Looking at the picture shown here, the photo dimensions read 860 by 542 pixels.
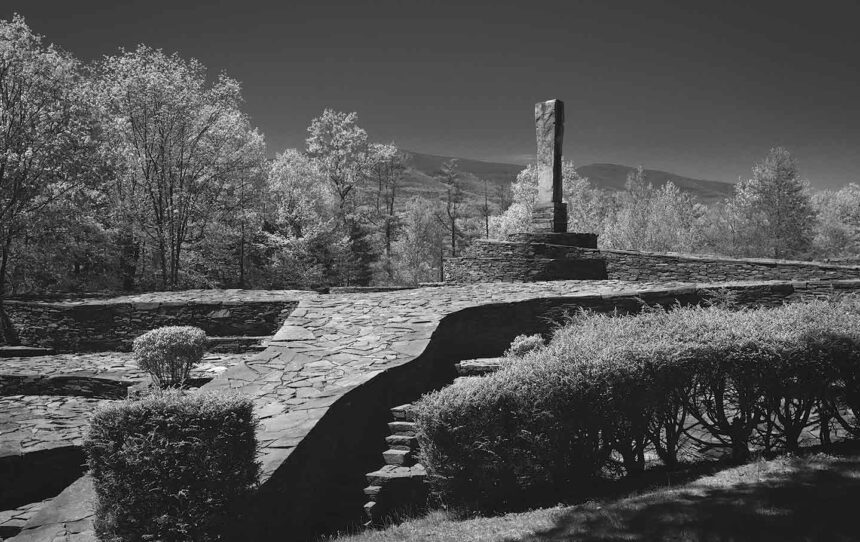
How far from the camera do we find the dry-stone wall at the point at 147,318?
13.4 meters

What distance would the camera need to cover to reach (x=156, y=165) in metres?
24.0

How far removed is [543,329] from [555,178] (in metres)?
8.74

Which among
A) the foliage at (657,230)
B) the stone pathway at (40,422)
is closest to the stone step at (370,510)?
the stone pathway at (40,422)


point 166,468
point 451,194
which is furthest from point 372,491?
point 451,194

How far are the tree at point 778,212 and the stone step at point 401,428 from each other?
32751 millimetres

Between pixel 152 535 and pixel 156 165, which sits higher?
pixel 156 165

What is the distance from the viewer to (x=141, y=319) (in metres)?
13.5

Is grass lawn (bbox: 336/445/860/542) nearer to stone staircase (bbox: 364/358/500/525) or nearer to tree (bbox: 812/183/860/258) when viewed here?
stone staircase (bbox: 364/358/500/525)

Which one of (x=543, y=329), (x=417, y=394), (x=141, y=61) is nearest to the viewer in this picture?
(x=417, y=394)

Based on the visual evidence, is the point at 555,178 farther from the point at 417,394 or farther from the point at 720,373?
the point at 720,373

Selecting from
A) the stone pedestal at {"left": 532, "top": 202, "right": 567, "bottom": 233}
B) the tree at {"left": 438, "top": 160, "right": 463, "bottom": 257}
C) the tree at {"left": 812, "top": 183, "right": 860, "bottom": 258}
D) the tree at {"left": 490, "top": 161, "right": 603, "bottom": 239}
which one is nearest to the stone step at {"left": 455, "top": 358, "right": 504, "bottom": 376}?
the stone pedestal at {"left": 532, "top": 202, "right": 567, "bottom": 233}

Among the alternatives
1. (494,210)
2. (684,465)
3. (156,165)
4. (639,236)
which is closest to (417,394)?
(684,465)

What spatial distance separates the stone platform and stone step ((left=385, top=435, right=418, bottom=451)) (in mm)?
10140

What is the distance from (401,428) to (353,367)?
126 cm
